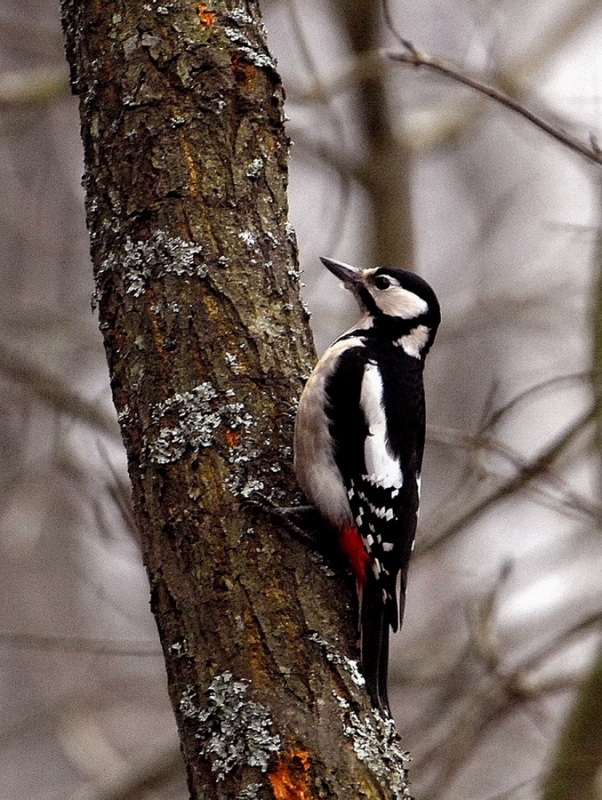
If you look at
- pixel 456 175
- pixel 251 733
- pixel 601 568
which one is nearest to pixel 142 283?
pixel 251 733

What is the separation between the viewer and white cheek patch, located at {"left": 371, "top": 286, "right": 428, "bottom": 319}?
4031 millimetres

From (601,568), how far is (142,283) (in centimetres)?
377

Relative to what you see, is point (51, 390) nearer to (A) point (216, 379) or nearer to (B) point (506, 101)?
(A) point (216, 379)

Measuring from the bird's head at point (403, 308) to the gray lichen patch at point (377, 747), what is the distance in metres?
1.79

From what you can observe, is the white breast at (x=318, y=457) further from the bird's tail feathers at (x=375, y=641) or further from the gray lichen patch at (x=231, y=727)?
the gray lichen patch at (x=231, y=727)

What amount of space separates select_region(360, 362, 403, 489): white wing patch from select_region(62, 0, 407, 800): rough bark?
0.51m

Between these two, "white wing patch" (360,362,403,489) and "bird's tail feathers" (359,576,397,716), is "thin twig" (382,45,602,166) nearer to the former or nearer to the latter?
"white wing patch" (360,362,403,489)

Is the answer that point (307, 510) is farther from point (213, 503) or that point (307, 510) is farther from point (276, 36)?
point (276, 36)

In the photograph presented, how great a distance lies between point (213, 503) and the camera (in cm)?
264

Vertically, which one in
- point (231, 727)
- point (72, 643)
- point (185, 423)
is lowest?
point (72, 643)

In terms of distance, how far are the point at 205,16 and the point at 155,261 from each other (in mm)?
673

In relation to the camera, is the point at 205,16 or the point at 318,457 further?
the point at 318,457

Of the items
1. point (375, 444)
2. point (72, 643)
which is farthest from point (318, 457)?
point (72, 643)

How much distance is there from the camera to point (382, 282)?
4125 mm
